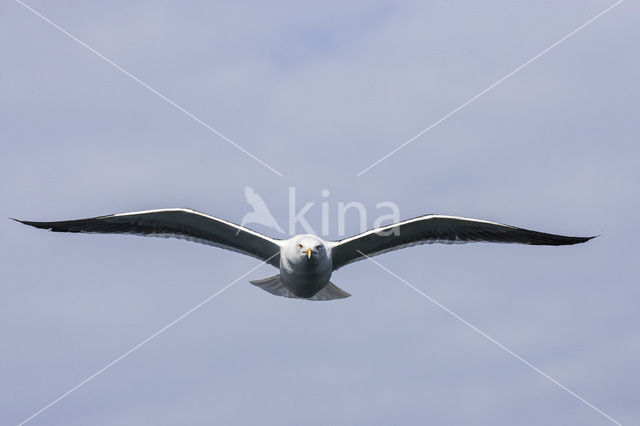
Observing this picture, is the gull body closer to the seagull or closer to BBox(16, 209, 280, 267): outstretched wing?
the seagull

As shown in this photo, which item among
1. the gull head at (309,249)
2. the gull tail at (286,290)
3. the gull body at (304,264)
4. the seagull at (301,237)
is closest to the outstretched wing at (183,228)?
the seagull at (301,237)

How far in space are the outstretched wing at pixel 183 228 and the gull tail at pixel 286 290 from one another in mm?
521

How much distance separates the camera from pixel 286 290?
1049 inches

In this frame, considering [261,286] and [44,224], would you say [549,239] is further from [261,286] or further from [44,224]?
[44,224]

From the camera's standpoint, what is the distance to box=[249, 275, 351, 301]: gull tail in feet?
87.5

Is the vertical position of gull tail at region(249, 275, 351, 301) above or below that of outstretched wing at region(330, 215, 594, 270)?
below

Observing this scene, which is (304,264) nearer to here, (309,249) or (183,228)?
(309,249)

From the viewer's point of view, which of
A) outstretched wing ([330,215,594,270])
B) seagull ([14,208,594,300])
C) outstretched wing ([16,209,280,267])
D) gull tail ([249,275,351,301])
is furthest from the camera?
gull tail ([249,275,351,301])

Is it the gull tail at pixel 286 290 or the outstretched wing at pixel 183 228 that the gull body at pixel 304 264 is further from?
the outstretched wing at pixel 183 228

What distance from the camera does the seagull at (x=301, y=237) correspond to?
2562cm

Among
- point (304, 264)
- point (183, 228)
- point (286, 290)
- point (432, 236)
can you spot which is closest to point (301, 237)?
point (304, 264)

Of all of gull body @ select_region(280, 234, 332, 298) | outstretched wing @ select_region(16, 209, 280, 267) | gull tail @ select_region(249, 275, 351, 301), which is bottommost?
gull tail @ select_region(249, 275, 351, 301)

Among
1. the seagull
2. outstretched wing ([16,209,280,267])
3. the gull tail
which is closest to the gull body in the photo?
the seagull

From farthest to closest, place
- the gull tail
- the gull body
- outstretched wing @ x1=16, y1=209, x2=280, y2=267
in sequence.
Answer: the gull tail, outstretched wing @ x1=16, y1=209, x2=280, y2=267, the gull body
